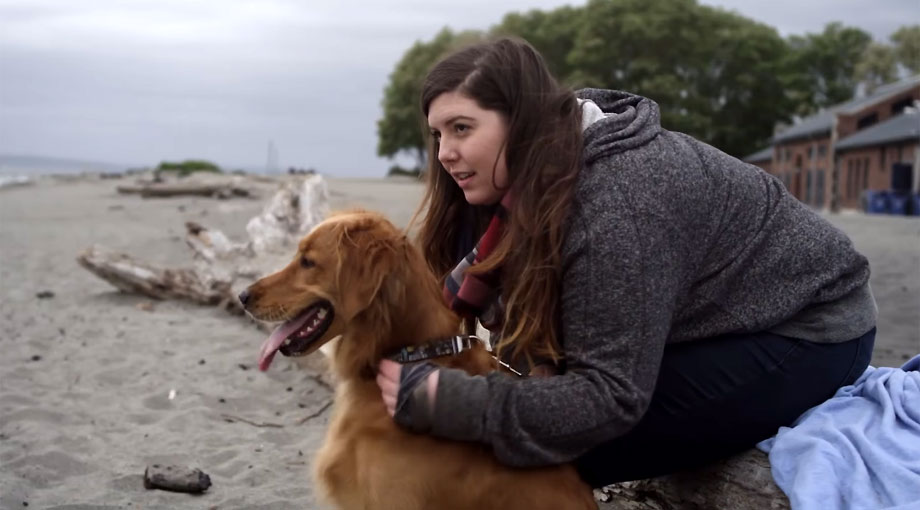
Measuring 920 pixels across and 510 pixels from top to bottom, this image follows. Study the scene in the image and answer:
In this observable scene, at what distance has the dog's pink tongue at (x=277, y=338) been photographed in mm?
3203

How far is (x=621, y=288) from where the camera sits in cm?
294

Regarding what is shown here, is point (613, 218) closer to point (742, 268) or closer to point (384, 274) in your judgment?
point (742, 268)

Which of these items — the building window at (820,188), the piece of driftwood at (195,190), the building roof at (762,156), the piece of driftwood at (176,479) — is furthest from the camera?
the building roof at (762,156)

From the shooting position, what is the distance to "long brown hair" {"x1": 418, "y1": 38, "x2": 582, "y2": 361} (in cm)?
308

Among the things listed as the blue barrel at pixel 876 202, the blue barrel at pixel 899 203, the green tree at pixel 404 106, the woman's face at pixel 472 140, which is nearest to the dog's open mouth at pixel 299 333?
the woman's face at pixel 472 140

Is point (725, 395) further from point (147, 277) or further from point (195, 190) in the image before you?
point (195, 190)

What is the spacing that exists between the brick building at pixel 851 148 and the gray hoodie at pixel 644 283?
41.9 meters

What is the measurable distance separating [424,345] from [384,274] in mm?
290

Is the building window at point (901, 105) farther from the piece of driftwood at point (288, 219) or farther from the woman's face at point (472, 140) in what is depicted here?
the woman's face at point (472, 140)

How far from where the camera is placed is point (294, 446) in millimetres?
5730

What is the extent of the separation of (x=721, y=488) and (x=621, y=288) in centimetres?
101

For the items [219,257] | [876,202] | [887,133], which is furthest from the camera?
[887,133]

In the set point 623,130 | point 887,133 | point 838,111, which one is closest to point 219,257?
point 623,130

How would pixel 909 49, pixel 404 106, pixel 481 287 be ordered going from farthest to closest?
pixel 909 49
pixel 404 106
pixel 481 287
